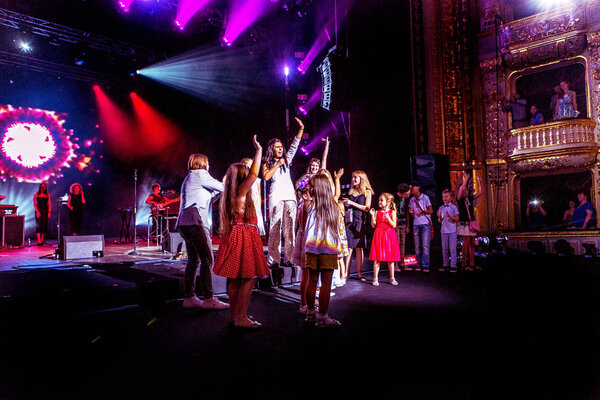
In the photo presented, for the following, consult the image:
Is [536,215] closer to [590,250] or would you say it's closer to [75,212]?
[590,250]

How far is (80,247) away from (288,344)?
20.1 feet

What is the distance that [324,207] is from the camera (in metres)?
4.03

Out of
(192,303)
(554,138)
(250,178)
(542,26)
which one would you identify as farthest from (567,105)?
(192,303)

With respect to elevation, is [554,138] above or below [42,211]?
above

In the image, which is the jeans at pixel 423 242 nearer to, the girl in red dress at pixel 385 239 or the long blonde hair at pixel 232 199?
the girl in red dress at pixel 385 239

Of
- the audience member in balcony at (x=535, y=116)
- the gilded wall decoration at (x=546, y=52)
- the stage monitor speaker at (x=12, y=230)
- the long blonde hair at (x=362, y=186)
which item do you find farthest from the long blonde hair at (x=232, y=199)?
the gilded wall decoration at (x=546, y=52)

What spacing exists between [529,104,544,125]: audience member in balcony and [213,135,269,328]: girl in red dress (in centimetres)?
1361

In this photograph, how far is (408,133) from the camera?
1127cm

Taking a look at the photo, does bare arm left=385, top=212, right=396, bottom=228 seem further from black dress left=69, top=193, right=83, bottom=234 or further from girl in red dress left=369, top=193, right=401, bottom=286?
black dress left=69, top=193, right=83, bottom=234

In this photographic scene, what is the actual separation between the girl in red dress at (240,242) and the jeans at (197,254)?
0.85 m

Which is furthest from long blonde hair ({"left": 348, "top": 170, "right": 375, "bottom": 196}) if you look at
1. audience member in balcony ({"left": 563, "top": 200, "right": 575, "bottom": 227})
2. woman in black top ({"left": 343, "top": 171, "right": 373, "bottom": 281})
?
audience member in balcony ({"left": 563, "top": 200, "right": 575, "bottom": 227})

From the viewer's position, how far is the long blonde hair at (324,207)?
398 cm

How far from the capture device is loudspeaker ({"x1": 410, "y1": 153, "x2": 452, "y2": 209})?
32.5ft

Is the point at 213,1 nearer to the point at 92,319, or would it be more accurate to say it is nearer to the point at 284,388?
the point at 92,319
